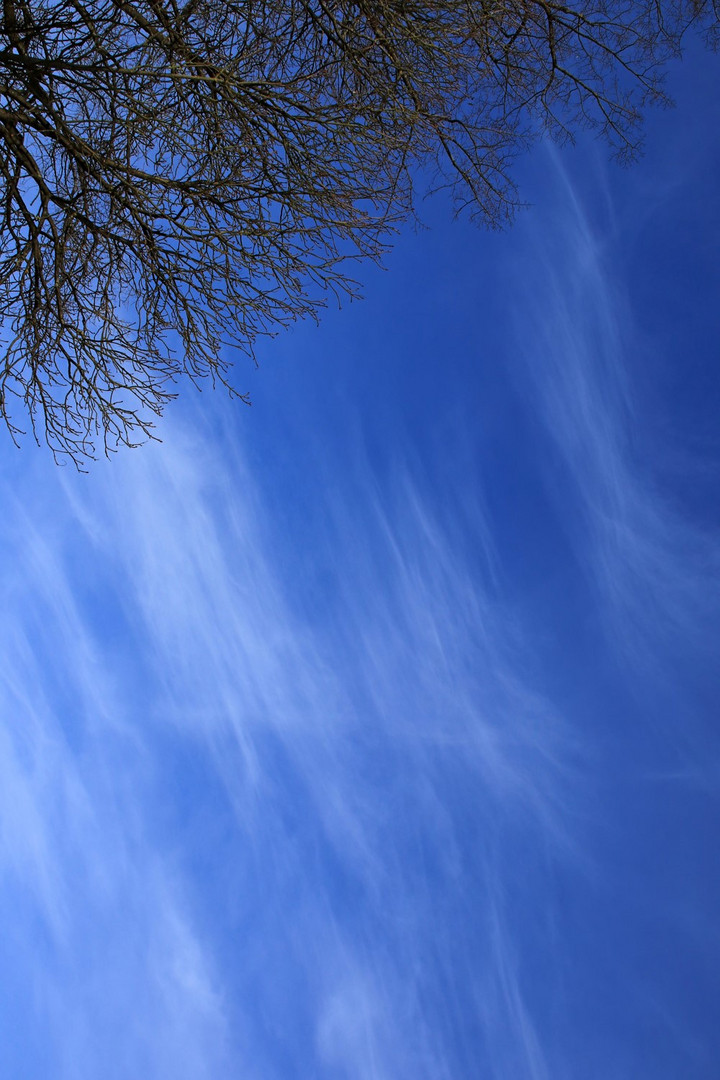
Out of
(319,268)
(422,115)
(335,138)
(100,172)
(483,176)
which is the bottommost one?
(100,172)

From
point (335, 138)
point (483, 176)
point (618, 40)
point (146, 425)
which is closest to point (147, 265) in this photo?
point (146, 425)

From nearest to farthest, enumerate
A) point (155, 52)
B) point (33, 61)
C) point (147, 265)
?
point (33, 61), point (155, 52), point (147, 265)

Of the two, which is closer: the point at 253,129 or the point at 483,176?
the point at 253,129

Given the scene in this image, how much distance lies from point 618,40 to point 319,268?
3.64 metres

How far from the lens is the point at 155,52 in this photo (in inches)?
239

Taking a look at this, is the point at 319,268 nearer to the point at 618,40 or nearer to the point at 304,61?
the point at 304,61

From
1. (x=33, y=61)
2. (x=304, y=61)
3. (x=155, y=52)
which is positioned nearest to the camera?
(x=33, y=61)

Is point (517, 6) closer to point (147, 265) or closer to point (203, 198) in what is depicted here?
point (203, 198)

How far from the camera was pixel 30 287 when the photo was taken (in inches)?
270

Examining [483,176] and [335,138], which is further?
[483,176]

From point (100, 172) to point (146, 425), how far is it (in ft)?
6.11

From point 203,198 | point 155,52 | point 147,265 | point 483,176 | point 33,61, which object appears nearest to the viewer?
point 33,61

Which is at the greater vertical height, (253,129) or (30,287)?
(253,129)

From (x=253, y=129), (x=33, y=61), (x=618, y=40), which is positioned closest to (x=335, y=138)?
(x=253, y=129)
